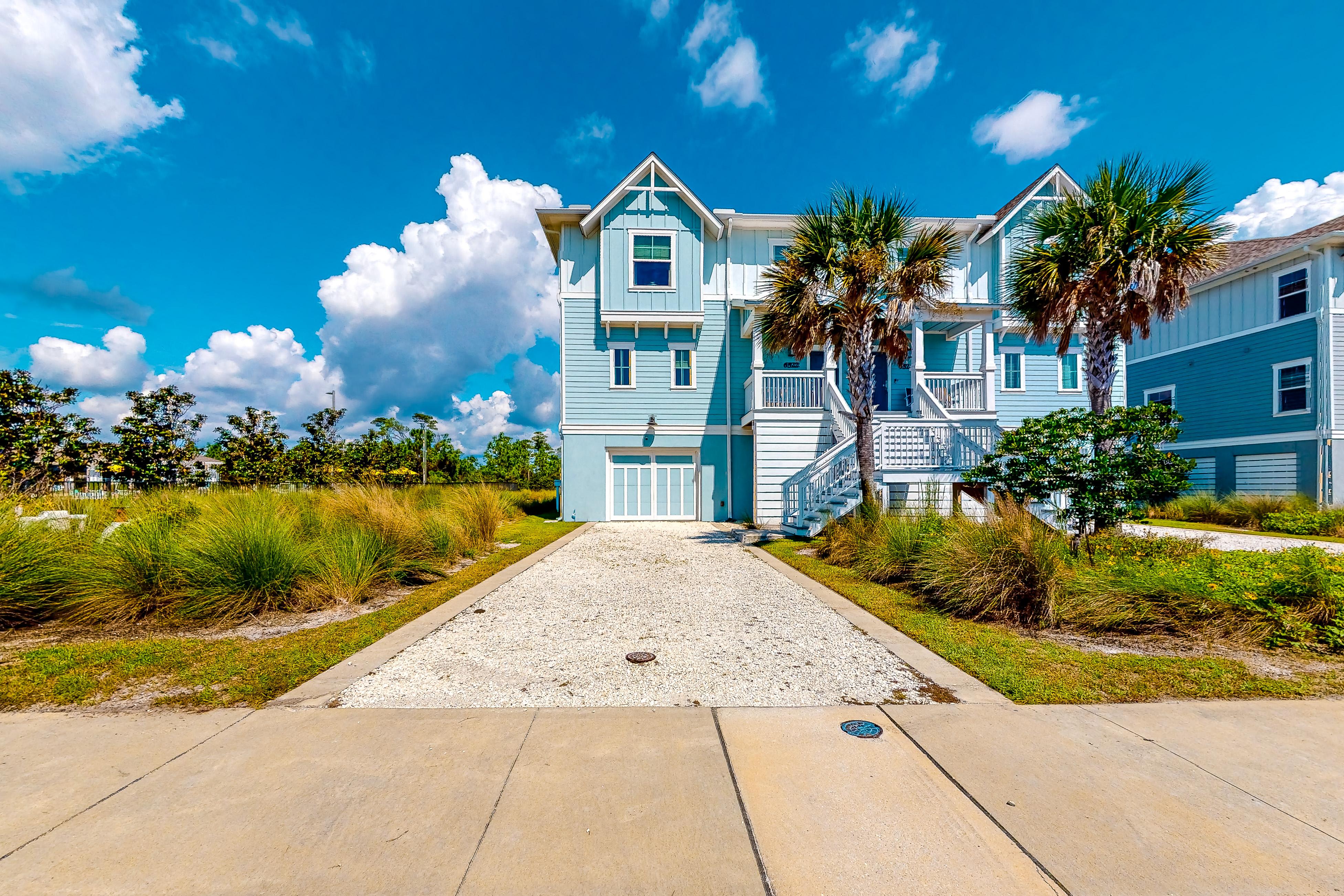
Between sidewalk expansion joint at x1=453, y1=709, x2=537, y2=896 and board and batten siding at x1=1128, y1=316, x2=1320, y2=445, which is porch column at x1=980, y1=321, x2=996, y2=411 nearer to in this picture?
board and batten siding at x1=1128, y1=316, x2=1320, y2=445

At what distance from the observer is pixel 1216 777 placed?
283 cm

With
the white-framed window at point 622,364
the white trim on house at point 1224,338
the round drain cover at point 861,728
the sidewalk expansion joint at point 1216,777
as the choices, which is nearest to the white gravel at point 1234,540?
the sidewalk expansion joint at point 1216,777

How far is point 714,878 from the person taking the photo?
2127 millimetres

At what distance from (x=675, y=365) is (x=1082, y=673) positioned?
14.5 m

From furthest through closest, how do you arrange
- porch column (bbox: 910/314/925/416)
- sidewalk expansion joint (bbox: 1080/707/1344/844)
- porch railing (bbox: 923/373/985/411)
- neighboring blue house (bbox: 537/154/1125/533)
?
neighboring blue house (bbox: 537/154/1125/533), porch railing (bbox: 923/373/985/411), porch column (bbox: 910/314/925/416), sidewalk expansion joint (bbox: 1080/707/1344/844)

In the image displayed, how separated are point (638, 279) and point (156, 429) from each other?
53.2 feet

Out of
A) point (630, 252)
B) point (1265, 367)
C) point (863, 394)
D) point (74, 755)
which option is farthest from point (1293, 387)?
point (74, 755)

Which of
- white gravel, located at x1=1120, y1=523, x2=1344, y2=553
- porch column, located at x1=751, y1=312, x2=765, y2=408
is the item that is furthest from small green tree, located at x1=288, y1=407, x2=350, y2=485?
white gravel, located at x1=1120, y1=523, x2=1344, y2=553

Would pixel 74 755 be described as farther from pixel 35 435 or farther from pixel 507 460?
pixel 507 460

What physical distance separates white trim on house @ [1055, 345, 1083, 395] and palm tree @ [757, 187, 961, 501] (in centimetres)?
942

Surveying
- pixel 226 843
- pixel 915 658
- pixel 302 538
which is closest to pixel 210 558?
pixel 302 538

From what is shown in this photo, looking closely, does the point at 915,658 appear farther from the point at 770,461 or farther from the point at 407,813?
the point at 770,461

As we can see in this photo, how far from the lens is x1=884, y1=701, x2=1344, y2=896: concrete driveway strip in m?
2.13

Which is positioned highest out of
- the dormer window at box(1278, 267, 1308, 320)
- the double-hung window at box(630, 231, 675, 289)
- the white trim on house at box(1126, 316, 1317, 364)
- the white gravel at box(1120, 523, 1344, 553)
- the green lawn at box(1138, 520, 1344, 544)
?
the double-hung window at box(630, 231, 675, 289)
